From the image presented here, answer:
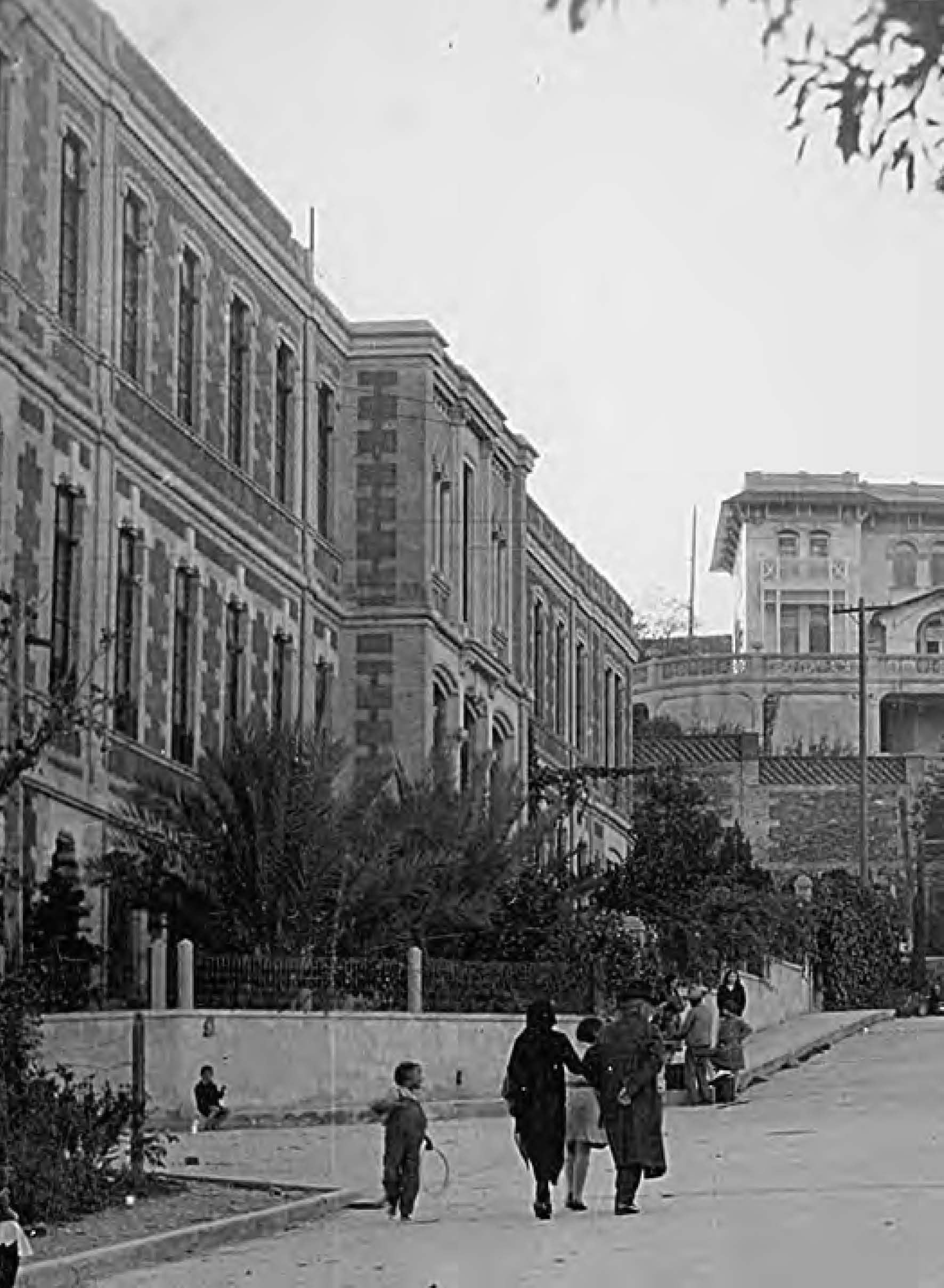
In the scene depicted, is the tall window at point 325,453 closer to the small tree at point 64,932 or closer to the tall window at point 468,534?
the tall window at point 468,534

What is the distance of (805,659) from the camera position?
8494 centimetres

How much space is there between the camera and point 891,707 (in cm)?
8538

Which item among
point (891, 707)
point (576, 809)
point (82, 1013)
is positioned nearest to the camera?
point (82, 1013)

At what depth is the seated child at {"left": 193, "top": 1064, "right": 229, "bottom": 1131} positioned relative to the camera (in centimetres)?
2470

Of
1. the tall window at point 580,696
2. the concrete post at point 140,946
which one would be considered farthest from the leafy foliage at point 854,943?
the concrete post at point 140,946

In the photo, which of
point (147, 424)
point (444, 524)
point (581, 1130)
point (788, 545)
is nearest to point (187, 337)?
point (147, 424)

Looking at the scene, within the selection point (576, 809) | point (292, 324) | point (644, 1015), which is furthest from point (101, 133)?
point (576, 809)

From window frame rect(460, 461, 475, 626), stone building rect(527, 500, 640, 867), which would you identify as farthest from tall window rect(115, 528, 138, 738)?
stone building rect(527, 500, 640, 867)

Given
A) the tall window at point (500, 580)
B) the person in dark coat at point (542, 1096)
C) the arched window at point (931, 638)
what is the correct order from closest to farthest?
the person in dark coat at point (542, 1096)
the tall window at point (500, 580)
the arched window at point (931, 638)

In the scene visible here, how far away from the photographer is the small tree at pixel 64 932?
1066 inches

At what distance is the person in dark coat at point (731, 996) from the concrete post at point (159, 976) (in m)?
8.35

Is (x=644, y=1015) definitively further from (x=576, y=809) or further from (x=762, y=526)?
(x=762, y=526)

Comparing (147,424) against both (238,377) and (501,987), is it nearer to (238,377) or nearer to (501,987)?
(238,377)

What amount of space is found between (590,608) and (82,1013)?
34.3 m
